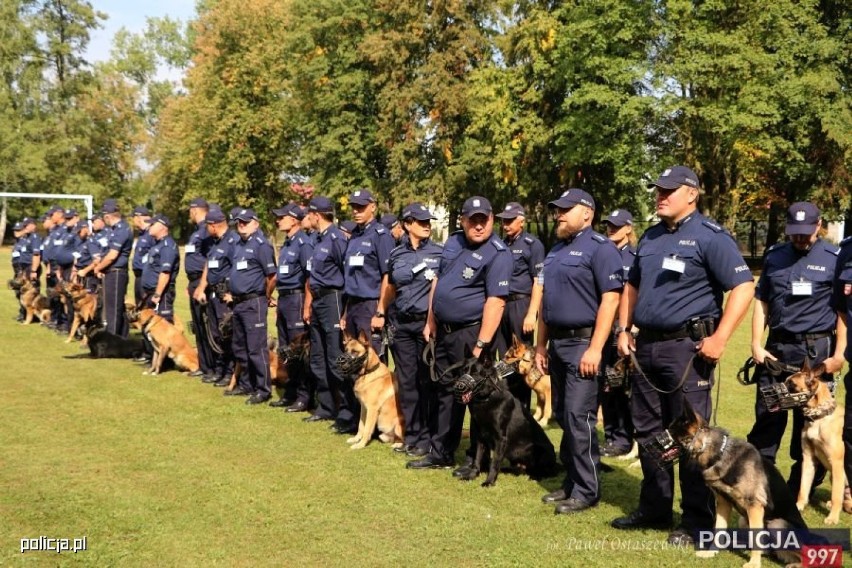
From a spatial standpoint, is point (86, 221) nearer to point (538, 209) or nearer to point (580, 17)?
point (580, 17)

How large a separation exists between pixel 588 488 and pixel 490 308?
1.55 m

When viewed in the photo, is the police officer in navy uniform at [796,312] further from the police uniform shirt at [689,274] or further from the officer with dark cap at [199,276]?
the officer with dark cap at [199,276]

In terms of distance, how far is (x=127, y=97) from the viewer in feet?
183

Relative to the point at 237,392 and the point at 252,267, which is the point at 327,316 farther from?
the point at 237,392

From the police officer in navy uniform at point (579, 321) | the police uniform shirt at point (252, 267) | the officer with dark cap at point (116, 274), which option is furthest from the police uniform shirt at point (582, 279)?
the officer with dark cap at point (116, 274)

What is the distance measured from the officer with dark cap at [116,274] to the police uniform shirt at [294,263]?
5250 millimetres

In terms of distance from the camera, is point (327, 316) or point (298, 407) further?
point (298, 407)

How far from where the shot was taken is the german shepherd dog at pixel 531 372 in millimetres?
7602

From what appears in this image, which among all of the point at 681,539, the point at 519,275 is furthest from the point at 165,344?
the point at 681,539

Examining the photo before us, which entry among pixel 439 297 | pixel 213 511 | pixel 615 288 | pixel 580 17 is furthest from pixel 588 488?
pixel 580 17

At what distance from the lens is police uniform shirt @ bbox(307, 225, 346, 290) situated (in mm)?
8094

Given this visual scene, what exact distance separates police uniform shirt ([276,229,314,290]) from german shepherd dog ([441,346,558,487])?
314 cm

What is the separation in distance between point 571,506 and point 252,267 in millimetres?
5265

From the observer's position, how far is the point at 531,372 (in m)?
7.80
